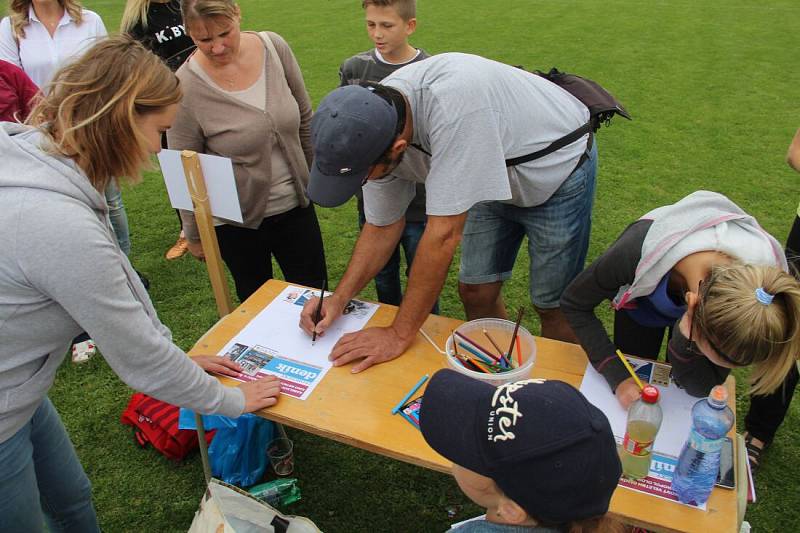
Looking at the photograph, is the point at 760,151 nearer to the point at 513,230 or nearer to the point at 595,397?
the point at 513,230

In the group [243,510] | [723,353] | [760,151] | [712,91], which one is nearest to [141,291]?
[243,510]

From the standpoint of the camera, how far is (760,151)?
5324 mm

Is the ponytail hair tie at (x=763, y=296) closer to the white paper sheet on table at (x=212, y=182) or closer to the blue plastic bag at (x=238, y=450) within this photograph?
the white paper sheet on table at (x=212, y=182)

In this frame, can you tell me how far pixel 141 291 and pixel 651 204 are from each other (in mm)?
4038

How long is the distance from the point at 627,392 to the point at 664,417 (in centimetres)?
12

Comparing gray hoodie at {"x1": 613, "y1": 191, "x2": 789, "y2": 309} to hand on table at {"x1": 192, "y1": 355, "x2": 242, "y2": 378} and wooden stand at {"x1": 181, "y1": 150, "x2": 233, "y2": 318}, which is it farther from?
wooden stand at {"x1": 181, "y1": 150, "x2": 233, "y2": 318}

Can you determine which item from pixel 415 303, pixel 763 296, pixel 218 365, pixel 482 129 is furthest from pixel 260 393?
pixel 763 296

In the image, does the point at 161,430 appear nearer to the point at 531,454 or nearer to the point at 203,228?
the point at 203,228

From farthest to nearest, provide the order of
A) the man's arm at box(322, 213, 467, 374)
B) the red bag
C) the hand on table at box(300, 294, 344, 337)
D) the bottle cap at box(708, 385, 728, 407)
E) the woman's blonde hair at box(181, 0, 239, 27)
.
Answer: the red bag, the woman's blonde hair at box(181, 0, 239, 27), the hand on table at box(300, 294, 344, 337), the man's arm at box(322, 213, 467, 374), the bottle cap at box(708, 385, 728, 407)

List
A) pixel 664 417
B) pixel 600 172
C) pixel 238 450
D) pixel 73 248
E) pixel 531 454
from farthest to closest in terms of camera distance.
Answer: pixel 600 172
pixel 238 450
pixel 664 417
pixel 73 248
pixel 531 454

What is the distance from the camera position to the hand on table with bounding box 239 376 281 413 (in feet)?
5.77

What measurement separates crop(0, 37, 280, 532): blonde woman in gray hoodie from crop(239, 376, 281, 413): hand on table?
19 cm

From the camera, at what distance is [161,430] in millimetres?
2637

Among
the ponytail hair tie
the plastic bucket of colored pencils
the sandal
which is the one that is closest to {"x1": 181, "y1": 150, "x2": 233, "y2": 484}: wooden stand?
the plastic bucket of colored pencils
